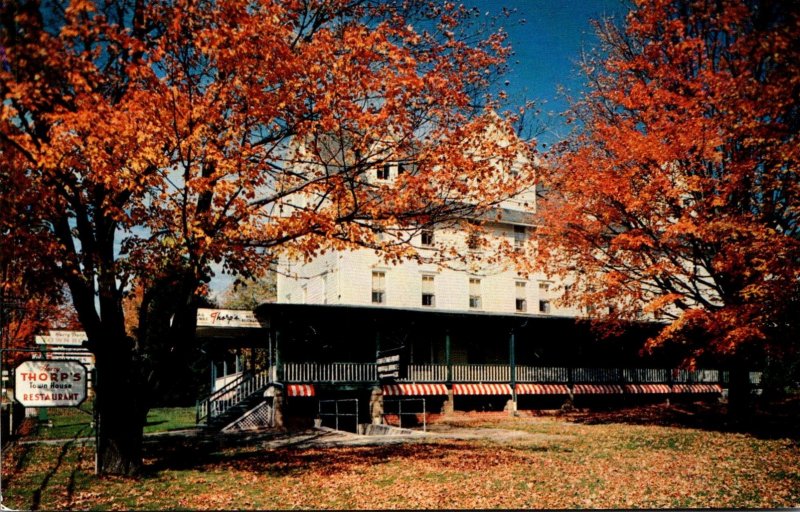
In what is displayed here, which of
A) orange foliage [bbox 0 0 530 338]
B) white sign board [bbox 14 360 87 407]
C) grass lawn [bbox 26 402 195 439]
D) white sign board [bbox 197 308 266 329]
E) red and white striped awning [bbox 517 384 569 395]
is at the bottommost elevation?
grass lawn [bbox 26 402 195 439]

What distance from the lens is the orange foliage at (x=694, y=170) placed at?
8.27m

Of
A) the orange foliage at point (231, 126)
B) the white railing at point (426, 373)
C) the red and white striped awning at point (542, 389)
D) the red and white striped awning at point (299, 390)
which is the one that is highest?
the orange foliage at point (231, 126)

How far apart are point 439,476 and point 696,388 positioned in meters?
20.0

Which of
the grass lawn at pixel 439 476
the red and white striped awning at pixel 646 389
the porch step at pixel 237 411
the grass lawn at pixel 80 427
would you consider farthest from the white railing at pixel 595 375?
the grass lawn at pixel 80 427

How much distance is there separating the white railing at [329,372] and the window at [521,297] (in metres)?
7.95

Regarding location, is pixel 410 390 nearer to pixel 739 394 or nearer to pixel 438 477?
pixel 739 394

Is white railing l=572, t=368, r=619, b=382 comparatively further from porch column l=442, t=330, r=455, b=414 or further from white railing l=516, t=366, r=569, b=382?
porch column l=442, t=330, r=455, b=414

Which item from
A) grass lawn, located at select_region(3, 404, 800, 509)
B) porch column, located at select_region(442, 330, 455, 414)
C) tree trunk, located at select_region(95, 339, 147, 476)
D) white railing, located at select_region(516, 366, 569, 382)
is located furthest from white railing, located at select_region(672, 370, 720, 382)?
tree trunk, located at select_region(95, 339, 147, 476)

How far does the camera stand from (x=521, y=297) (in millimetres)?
27391

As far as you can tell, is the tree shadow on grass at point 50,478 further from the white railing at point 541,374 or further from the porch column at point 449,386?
the white railing at point 541,374

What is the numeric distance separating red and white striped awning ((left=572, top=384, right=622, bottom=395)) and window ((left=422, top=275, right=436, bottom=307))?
19.6ft

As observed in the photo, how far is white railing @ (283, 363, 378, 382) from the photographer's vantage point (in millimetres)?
20594

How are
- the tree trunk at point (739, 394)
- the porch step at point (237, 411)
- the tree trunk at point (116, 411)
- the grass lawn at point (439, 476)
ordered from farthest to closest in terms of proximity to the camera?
the porch step at point (237, 411), the tree trunk at point (739, 394), the tree trunk at point (116, 411), the grass lawn at point (439, 476)

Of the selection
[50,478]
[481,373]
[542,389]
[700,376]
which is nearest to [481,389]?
[481,373]
